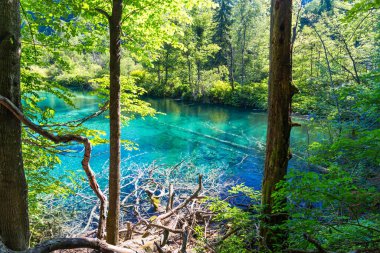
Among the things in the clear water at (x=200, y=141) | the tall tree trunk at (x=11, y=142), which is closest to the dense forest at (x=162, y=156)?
the tall tree trunk at (x=11, y=142)

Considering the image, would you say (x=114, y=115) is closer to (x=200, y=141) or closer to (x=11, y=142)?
(x=11, y=142)

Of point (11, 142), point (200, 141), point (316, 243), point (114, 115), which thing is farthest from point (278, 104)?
point (200, 141)

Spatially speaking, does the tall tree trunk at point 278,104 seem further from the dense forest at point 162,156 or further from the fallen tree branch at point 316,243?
the fallen tree branch at point 316,243

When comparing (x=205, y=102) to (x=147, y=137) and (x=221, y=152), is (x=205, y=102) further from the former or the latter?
(x=221, y=152)

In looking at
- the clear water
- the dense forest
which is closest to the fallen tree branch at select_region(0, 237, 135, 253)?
the dense forest

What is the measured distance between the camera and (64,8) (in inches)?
159

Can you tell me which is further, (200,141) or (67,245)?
(200,141)

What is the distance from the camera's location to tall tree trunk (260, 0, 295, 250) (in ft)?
12.2

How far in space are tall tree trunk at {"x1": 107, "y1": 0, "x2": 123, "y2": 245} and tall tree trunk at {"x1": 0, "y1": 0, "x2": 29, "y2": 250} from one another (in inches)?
66.2

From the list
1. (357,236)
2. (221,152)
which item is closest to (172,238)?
(357,236)

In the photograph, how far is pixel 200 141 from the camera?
52.9 ft

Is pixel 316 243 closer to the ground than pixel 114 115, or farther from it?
closer to the ground

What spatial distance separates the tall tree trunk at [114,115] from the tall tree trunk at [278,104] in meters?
2.26

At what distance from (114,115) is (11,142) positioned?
189 centimetres
